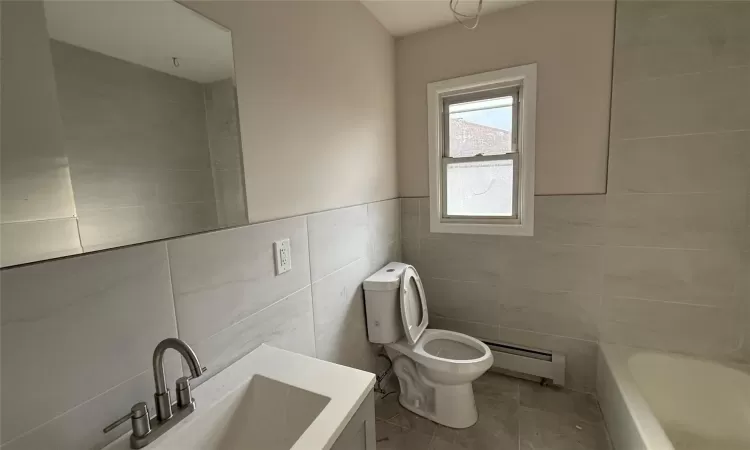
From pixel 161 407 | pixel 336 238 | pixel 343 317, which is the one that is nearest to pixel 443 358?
pixel 343 317

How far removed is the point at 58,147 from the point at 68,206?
126 mm

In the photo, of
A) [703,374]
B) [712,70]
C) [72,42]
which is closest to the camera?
[72,42]

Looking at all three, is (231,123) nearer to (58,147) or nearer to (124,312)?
(58,147)

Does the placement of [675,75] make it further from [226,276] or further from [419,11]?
[226,276]

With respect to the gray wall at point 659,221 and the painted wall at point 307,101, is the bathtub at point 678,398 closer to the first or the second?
the gray wall at point 659,221

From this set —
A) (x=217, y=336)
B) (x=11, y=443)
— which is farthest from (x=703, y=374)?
(x=11, y=443)

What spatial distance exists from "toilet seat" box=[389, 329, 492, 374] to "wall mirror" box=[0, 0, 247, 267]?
1251mm

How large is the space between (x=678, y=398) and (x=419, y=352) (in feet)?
4.66

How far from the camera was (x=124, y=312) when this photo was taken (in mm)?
759

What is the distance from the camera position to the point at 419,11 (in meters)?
1.88

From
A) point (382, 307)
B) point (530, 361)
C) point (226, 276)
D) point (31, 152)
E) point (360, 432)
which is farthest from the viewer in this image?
point (530, 361)

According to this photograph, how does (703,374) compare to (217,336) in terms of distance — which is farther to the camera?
(703,374)

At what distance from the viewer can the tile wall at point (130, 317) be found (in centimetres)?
61

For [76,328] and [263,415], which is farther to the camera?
[263,415]
